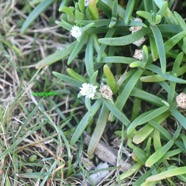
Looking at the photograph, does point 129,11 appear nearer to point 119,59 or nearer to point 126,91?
point 119,59

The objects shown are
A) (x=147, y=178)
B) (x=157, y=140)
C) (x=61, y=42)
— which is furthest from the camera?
(x=61, y=42)

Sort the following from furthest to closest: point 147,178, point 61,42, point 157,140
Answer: point 61,42
point 157,140
point 147,178

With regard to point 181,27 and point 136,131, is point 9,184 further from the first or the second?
point 181,27

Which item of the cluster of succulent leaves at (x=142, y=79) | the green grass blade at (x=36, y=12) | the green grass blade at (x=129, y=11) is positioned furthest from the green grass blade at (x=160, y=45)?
the green grass blade at (x=36, y=12)

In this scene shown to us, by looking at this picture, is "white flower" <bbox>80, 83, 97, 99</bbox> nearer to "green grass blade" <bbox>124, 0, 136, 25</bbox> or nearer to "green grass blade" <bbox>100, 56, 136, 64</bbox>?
"green grass blade" <bbox>100, 56, 136, 64</bbox>

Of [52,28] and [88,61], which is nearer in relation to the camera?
[88,61]

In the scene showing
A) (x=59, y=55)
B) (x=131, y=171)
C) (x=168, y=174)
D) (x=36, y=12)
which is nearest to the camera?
(x=168, y=174)

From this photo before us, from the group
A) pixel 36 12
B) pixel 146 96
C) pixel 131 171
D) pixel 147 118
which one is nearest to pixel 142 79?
pixel 146 96

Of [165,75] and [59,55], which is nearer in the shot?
[165,75]

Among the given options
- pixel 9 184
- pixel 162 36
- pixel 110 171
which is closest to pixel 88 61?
pixel 162 36
